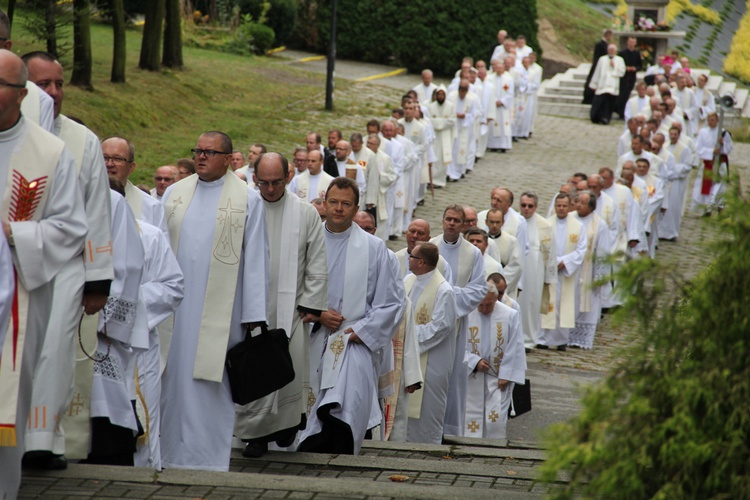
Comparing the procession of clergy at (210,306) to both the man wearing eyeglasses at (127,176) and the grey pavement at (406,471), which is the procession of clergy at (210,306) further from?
the grey pavement at (406,471)

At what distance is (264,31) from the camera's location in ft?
103

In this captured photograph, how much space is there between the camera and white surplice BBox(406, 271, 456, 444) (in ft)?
30.7

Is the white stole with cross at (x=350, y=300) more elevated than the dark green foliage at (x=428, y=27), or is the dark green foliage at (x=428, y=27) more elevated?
the dark green foliage at (x=428, y=27)

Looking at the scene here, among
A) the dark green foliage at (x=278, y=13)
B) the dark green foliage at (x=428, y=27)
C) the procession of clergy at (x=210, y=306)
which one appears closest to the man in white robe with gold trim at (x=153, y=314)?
the procession of clergy at (x=210, y=306)

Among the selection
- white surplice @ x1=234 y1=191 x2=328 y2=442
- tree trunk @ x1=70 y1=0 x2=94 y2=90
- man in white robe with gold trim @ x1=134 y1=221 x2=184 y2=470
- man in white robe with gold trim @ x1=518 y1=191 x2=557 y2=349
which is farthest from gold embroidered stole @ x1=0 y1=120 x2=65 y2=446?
tree trunk @ x1=70 y1=0 x2=94 y2=90

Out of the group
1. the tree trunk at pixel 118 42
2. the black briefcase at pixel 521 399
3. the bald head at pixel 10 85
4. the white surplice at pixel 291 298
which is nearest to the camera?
the bald head at pixel 10 85

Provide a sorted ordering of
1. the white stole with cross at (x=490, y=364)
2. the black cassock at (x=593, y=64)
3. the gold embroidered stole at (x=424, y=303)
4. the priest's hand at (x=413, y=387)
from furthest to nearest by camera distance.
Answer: the black cassock at (x=593, y=64) < the white stole with cross at (x=490, y=364) < the gold embroidered stole at (x=424, y=303) < the priest's hand at (x=413, y=387)

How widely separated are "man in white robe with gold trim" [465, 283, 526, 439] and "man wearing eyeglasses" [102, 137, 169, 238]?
4.12m

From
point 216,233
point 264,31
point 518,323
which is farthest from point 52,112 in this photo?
point 264,31

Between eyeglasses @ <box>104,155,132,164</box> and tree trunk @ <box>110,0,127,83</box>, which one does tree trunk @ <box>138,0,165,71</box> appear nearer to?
tree trunk @ <box>110,0,127,83</box>

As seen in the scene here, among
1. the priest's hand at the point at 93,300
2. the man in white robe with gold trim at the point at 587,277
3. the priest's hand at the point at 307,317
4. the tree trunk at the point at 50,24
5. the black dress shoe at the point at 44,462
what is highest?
the tree trunk at the point at 50,24

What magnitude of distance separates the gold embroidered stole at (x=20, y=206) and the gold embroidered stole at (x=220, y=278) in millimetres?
2268

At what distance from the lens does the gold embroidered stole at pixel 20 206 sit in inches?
179

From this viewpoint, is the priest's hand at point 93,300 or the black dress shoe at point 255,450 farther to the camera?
the black dress shoe at point 255,450
